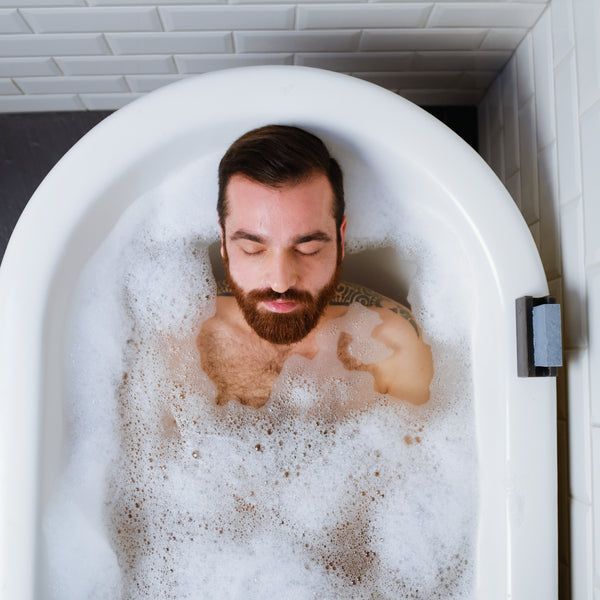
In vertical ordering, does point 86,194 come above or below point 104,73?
below

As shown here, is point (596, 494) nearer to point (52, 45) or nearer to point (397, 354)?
point (397, 354)

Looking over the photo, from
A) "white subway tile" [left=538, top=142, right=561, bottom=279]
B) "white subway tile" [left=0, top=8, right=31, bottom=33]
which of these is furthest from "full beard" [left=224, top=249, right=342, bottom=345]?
"white subway tile" [left=0, top=8, right=31, bottom=33]

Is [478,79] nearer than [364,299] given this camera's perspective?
No

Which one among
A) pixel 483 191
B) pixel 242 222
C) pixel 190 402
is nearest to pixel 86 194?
pixel 242 222

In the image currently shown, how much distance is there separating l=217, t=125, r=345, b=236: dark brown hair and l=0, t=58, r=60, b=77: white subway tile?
50cm

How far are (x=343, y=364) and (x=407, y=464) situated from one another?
0.72 feet

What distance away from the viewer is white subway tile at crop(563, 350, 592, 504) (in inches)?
33.7

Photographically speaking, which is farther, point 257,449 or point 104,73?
point 104,73

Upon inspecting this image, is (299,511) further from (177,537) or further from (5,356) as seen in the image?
(5,356)

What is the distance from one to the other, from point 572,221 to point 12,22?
3.57 ft

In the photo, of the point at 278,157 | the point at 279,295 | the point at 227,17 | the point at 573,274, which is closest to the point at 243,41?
the point at 227,17

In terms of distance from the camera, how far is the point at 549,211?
971 millimetres

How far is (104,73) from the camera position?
1.19m

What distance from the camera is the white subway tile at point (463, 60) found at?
1131 mm
